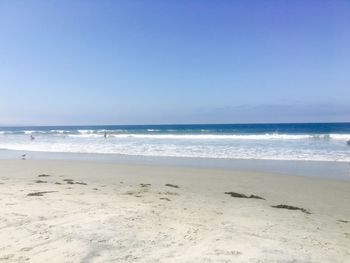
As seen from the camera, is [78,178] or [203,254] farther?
[78,178]

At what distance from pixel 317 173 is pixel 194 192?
5.95 metres

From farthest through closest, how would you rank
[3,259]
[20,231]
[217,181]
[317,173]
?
1. [317,173]
2. [217,181]
3. [20,231]
4. [3,259]

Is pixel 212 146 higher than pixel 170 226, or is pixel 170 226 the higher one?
pixel 170 226

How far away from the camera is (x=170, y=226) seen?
537 centimetres

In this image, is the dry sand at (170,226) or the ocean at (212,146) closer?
the dry sand at (170,226)

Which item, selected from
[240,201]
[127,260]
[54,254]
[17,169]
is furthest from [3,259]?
[17,169]

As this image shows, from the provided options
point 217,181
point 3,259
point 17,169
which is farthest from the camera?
point 17,169

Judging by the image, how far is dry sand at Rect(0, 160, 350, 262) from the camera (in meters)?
4.32

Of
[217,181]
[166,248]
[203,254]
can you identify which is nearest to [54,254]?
[166,248]

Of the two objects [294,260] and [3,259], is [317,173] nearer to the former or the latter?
[294,260]

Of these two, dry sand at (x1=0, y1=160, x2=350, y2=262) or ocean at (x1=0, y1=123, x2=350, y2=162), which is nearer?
dry sand at (x1=0, y1=160, x2=350, y2=262)

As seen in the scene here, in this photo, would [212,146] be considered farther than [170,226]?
Yes

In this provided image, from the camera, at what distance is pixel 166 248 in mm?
4492

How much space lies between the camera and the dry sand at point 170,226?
432cm
